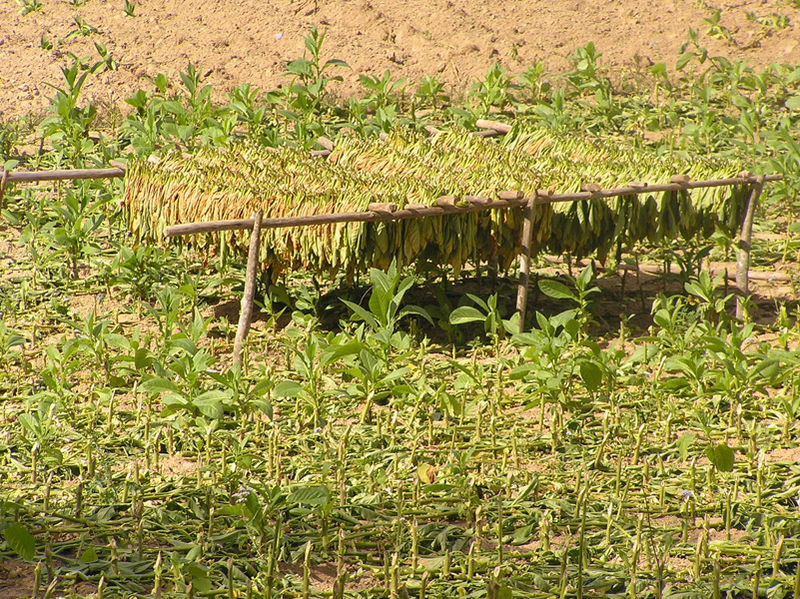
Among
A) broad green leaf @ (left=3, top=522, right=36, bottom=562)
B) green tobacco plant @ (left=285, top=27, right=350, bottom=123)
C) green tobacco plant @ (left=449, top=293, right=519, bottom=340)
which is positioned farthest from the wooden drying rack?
green tobacco plant @ (left=285, top=27, right=350, bottom=123)

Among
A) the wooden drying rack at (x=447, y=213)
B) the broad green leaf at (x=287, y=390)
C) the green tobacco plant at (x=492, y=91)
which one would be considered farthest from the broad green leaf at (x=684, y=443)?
the green tobacco plant at (x=492, y=91)

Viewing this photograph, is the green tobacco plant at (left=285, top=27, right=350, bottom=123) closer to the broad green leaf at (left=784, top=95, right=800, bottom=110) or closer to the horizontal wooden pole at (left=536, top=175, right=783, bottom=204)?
the horizontal wooden pole at (left=536, top=175, right=783, bottom=204)

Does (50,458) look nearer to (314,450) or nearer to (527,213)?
(314,450)

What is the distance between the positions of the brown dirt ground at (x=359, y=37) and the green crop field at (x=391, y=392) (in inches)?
105

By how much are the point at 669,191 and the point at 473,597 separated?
3.60 metres

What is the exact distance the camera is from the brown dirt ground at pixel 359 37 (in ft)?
38.0

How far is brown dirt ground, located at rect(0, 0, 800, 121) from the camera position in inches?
456

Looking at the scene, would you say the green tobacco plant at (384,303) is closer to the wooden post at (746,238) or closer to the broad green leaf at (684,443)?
the broad green leaf at (684,443)

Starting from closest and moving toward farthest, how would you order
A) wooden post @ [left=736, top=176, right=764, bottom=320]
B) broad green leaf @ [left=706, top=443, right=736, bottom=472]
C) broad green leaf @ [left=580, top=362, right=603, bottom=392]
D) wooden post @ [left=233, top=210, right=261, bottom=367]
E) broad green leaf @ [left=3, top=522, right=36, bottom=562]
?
broad green leaf @ [left=3, top=522, right=36, bottom=562], broad green leaf @ [left=706, top=443, right=736, bottom=472], broad green leaf @ [left=580, top=362, right=603, bottom=392], wooden post @ [left=233, top=210, right=261, bottom=367], wooden post @ [left=736, top=176, right=764, bottom=320]

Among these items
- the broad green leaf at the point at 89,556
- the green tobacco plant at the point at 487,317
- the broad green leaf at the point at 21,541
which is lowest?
the broad green leaf at the point at 89,556

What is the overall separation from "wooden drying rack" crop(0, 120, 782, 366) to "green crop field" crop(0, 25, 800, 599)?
14 cm

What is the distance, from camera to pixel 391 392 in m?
5.72

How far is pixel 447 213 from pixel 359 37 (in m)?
6.58

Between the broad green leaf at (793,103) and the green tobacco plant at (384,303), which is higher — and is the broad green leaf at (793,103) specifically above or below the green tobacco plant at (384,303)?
above
